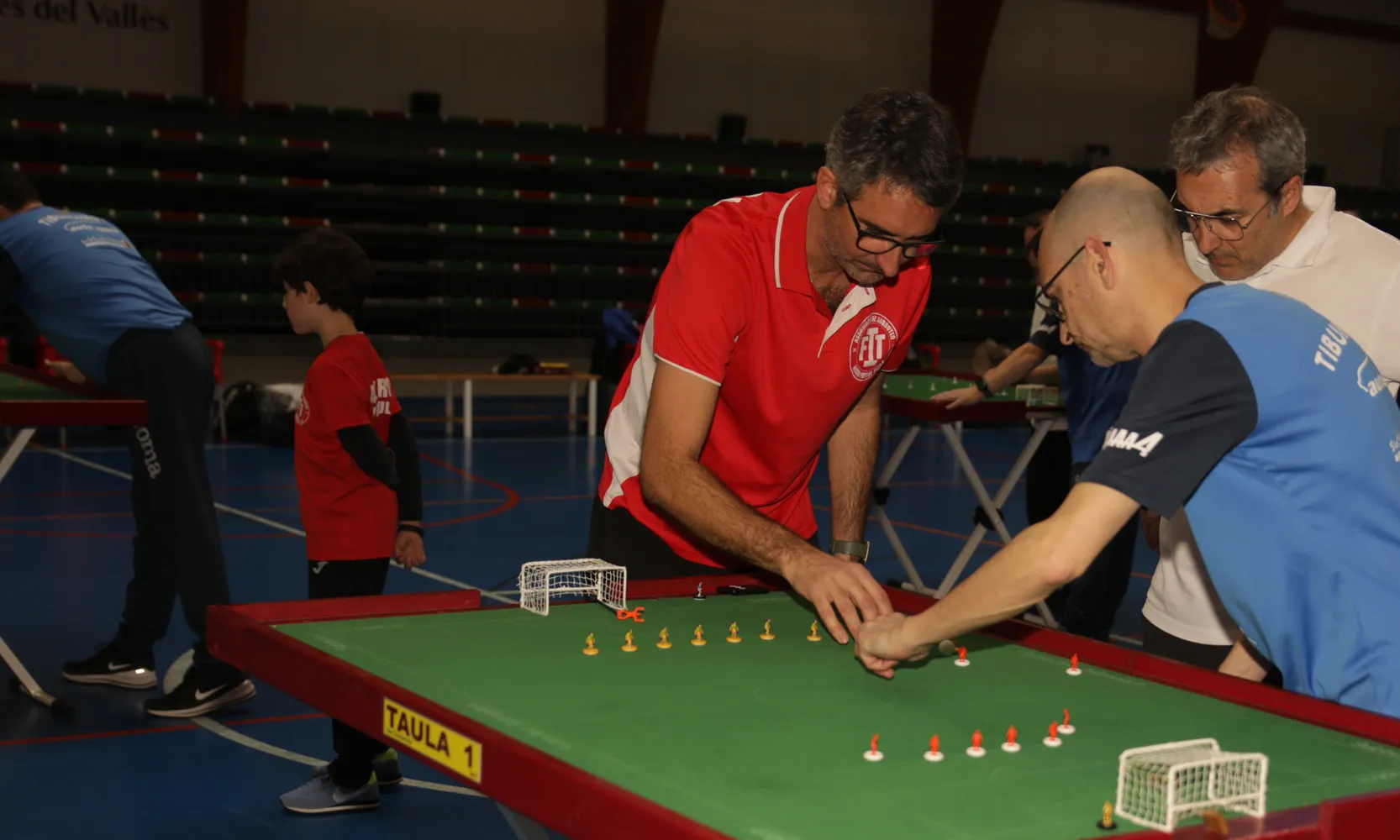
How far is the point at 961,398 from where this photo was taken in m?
6.53

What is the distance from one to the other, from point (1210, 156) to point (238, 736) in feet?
11.5

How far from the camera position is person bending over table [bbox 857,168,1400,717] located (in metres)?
1.78

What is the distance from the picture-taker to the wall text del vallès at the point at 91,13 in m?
13.6

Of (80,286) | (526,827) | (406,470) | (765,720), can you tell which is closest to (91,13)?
(80,286)

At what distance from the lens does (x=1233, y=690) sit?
7.13ft

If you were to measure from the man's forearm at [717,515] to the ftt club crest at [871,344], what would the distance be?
0.46 meters

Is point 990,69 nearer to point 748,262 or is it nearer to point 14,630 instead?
point 14,630

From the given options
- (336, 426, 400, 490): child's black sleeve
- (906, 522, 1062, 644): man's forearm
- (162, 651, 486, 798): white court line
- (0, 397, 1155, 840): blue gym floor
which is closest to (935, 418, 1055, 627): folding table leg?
(0, 397, 1155, 840): blue gym floor

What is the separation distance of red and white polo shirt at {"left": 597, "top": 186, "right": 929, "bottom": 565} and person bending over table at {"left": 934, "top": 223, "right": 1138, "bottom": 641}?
99.5 inches

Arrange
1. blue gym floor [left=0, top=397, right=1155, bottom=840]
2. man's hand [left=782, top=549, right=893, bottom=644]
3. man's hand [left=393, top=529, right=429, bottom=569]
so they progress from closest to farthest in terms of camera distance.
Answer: man's hand [left=782, top=549, right=893, bottom=644]
blue gym floor [left=0, top=397, right=1155, bottom=840]
man's hand [left=393, top=529, right=429, bottom=569]

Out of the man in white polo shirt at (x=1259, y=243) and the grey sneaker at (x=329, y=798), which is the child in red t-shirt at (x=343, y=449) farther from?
the man in white polo shirt at (x=1259, y=243)

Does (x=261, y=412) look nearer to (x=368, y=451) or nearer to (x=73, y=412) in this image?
(x=73, y=412)

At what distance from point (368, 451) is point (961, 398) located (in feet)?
10.4

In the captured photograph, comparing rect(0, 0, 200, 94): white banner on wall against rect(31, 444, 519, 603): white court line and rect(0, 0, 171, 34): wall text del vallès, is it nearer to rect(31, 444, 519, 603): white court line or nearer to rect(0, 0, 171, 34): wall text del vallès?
rect(0, 0, 171, 34): wall text del vallès
